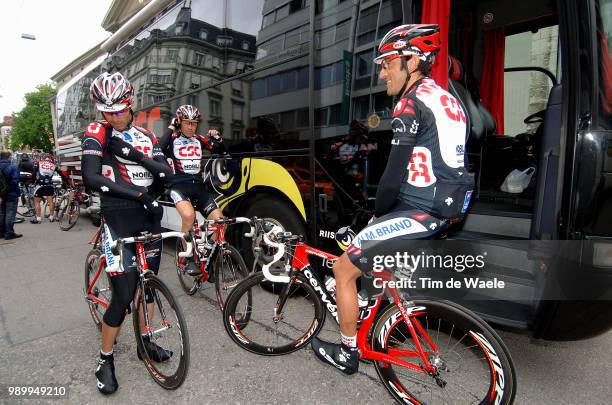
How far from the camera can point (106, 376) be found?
2.51 m

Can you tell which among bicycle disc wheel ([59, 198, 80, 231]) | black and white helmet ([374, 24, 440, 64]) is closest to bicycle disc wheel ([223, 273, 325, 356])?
black and white helmet ([374, 24, 440, 64])

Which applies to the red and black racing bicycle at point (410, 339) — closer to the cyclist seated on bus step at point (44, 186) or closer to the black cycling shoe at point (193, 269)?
the black cycling shoe at point (193, 269)

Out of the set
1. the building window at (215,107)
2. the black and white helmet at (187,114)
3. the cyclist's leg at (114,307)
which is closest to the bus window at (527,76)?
the building window at (215,107)

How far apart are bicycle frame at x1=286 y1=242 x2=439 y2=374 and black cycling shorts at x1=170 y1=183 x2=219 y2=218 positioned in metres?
1.94

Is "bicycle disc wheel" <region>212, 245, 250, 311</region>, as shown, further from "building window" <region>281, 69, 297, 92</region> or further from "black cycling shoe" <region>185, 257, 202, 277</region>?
"building window" <region>281, 69, 297, 92</region>

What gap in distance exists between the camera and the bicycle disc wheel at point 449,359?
187 centimetres

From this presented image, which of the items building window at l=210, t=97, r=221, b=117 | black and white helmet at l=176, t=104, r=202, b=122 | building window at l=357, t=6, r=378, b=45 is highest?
building window at l=357, t=6, r=378, b=45

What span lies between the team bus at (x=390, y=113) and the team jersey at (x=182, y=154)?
28cm

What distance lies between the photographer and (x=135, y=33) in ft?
22.3

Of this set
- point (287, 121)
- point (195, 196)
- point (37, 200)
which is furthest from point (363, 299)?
point (37, 200)

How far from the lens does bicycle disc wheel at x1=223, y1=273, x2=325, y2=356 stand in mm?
2762

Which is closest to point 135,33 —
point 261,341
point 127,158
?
point 127,158

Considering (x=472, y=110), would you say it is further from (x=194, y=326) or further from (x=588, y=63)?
(x=194, y=326)

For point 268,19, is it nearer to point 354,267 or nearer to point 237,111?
point 237,111
